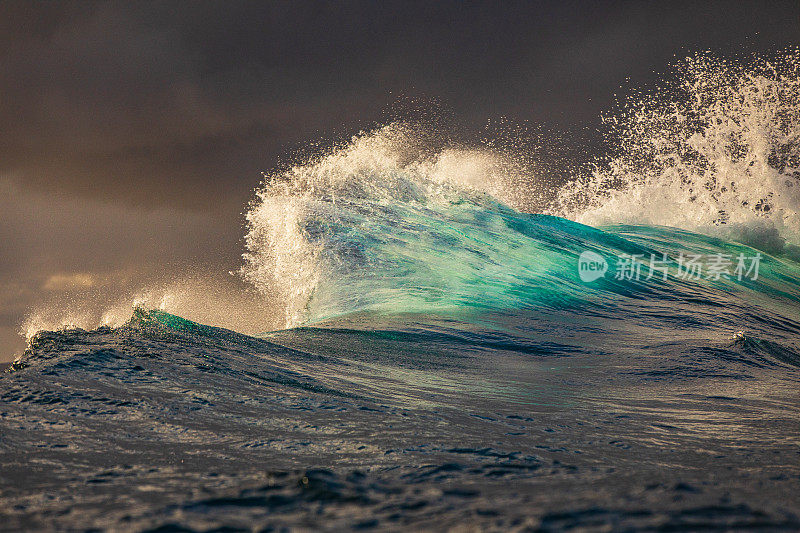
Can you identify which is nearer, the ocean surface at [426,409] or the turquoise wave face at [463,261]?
the ocean surface at [426,409]

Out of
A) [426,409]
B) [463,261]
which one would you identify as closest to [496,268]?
[463,261]

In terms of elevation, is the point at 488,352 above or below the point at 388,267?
below

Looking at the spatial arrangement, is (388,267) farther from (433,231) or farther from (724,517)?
(724,517)

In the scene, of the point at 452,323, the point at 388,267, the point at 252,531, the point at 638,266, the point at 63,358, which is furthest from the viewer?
the point at 638,266

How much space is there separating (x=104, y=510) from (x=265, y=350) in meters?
4.36

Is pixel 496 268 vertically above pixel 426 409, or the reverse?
pixel 496 268

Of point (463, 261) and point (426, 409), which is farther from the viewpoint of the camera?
point (463, 261)

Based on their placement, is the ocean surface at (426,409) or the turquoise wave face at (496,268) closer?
the ocean surface at (426,409)

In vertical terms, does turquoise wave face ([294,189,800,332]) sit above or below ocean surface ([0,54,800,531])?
above

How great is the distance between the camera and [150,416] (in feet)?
11.1

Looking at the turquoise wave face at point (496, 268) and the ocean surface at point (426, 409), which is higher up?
the turquoise wave face at point (496, 268)

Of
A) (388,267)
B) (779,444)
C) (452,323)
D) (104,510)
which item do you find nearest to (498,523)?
(104,510)

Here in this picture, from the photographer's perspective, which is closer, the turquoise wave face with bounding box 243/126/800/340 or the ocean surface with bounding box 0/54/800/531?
the ocean surface with bounding box 0/54/800/531

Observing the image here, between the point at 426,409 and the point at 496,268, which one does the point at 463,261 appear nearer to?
the point at 496,268
